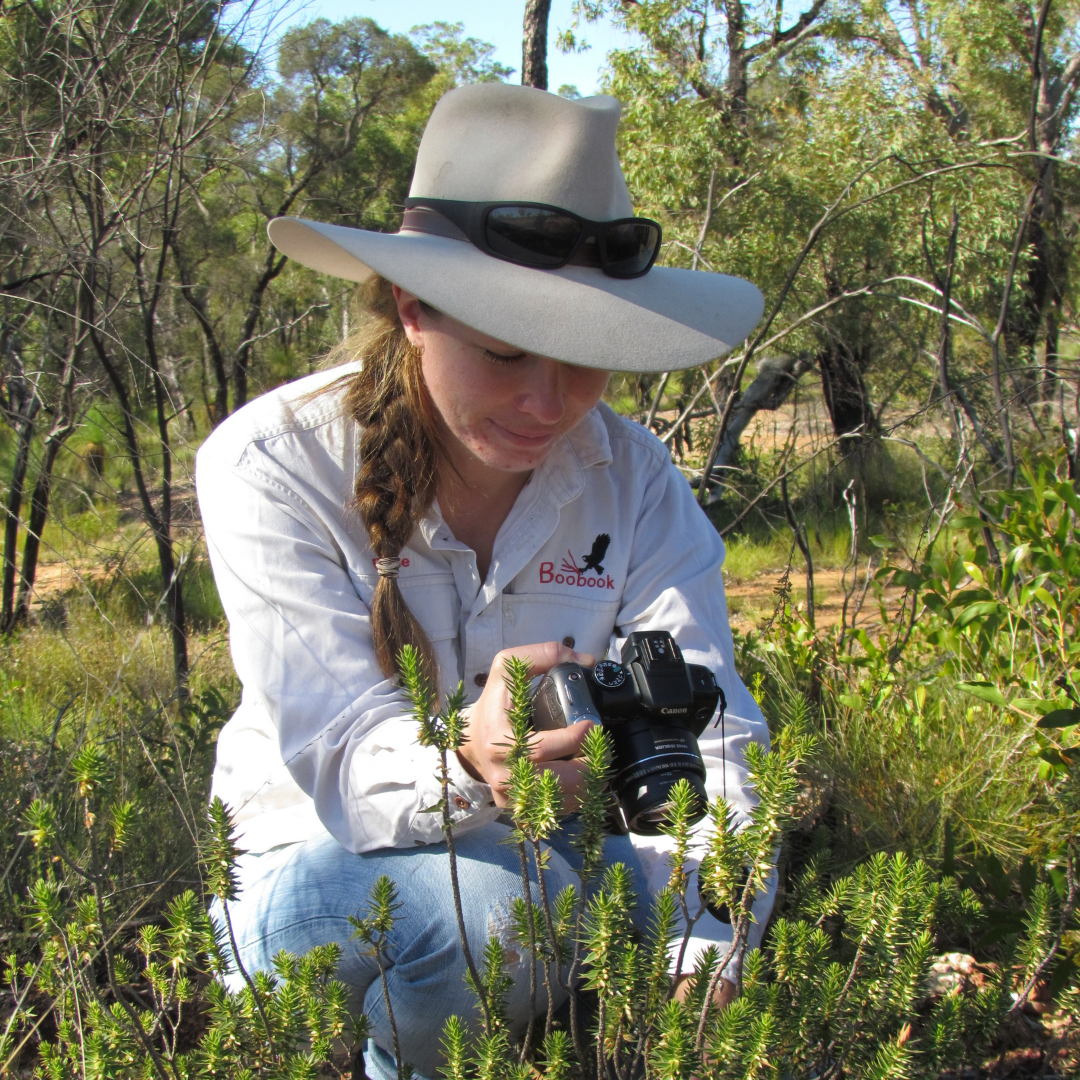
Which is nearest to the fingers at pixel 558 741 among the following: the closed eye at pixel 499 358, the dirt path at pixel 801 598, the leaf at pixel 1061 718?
the closed eye at pixel 499 358

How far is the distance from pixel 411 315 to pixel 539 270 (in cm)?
27

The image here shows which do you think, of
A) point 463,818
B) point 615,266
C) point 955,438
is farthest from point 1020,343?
point 463,818

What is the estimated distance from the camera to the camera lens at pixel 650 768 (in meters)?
1.23

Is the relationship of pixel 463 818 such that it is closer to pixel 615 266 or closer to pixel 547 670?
pixel 547 670

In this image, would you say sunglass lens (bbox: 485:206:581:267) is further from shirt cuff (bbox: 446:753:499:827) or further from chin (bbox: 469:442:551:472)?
shirt cuff (bbox: 446:753:499:827)

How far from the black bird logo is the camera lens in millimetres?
707

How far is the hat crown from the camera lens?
1596 millimetres

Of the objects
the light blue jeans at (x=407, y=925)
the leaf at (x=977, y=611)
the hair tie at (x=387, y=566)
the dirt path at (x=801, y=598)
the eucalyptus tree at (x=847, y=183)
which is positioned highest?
the eucalyptus tree at (x=847, y=183)

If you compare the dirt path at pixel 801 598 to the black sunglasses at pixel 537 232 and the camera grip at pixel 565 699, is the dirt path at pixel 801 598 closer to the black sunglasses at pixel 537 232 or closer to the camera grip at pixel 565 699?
the black sunglasses at pixel 537 232

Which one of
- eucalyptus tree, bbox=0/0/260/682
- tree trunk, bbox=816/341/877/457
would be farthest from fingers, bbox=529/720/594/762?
tree trunk, bbox=816/341/877/457

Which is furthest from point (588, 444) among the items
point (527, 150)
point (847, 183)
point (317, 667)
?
point (847, 183)

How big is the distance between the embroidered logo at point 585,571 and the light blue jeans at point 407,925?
55 cm

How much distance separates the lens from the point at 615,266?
64.6 inches

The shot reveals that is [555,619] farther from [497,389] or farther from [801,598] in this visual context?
[801,598]
